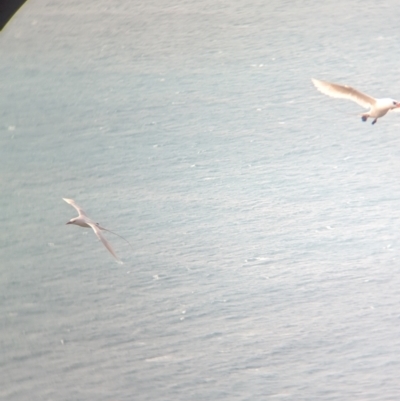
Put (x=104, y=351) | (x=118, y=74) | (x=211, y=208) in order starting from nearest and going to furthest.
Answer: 1. (x=104, y=351)
2. (x=211, y=208)
3. (x=118, y=74)

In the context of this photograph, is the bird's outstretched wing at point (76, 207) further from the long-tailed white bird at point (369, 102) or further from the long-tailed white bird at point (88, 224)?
the long-tailed white bird at point (369, 102)

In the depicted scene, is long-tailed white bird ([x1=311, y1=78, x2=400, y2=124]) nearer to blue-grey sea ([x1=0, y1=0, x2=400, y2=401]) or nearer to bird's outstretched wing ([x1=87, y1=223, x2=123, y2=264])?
blue-grey sea ([x1=0, y1=0, x2=400, y2=401])

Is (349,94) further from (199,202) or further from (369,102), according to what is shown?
(199,202)

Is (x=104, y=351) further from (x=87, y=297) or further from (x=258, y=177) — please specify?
(x=258, y=177)

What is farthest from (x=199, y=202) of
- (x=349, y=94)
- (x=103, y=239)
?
(x=349, y=94)

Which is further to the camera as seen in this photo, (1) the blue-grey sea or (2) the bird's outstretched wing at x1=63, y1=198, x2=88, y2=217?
(2) the bird's outstretched wing at x1=63, y1=198, x2=88, y2=217

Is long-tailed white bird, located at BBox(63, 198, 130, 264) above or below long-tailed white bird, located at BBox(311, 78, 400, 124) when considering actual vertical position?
below

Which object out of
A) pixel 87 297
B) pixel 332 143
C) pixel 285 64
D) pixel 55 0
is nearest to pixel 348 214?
pixel 332 143

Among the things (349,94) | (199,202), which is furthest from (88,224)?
(349,94)

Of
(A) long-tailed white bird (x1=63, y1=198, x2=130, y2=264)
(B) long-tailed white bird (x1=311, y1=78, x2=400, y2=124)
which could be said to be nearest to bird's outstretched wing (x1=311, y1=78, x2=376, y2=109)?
(B) long-tailed white bird (x1=311, y1=78, x2=400, y2=124)
